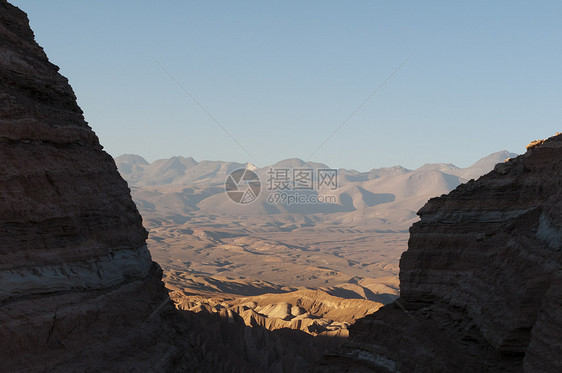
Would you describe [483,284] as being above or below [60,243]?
below

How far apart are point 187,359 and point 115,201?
577cm

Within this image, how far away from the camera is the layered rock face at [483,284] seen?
1302 cm

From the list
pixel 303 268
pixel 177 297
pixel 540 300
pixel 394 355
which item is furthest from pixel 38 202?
pixel 303 268

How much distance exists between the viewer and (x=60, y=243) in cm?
1491

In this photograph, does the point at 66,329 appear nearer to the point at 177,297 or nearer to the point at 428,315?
the point at 428,315

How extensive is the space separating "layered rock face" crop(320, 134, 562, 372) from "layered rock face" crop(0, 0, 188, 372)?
25.6 ft

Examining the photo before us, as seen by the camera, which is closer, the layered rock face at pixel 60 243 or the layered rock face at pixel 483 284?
the layered rock face at pixel 483 284

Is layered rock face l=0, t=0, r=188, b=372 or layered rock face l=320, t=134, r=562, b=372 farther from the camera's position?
layered rock face l=0, t=0, r=188, b=372

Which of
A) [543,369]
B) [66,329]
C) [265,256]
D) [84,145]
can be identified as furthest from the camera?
[265,256]

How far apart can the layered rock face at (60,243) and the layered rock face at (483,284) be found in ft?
25.6

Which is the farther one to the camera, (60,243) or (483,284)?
(483,284)

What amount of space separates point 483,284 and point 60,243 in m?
12.2

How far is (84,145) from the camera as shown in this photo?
681 inches

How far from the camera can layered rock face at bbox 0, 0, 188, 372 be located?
44.0 feet
